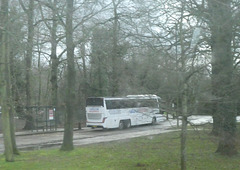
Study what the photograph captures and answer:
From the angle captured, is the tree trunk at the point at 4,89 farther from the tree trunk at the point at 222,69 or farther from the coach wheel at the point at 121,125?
the coach wheel at the point at 121,125

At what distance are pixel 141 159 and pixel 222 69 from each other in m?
4.41

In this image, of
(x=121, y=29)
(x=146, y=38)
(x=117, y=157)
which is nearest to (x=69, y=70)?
(x=121, y=29)

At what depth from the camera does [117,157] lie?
11852 millimetres

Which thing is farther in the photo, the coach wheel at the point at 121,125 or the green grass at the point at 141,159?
the coach wheel at the point at 121,125

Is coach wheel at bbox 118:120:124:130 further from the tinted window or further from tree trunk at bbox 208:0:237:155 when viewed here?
tree trunk at bbox 208:0:237:155

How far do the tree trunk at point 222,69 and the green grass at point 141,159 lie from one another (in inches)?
19.2

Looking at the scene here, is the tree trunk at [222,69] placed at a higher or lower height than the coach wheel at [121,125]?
higher

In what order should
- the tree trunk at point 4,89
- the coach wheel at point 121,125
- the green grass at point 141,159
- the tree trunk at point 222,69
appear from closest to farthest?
the tree trunk at point 222,69 < the green grass at point 141,159 < the tree trunk at point 4,89 < the coach wheel at point 121,125

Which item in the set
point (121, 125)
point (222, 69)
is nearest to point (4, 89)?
point (222, 69)

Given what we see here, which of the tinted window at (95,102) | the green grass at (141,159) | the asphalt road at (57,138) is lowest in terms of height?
the asphalt road at (57,138)

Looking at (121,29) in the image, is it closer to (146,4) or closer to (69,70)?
(146,4)

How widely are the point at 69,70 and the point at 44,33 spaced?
202cm

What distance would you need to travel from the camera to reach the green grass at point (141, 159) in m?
9.99

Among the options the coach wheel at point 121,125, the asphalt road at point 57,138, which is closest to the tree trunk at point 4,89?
the asphalt road at point 57,138
